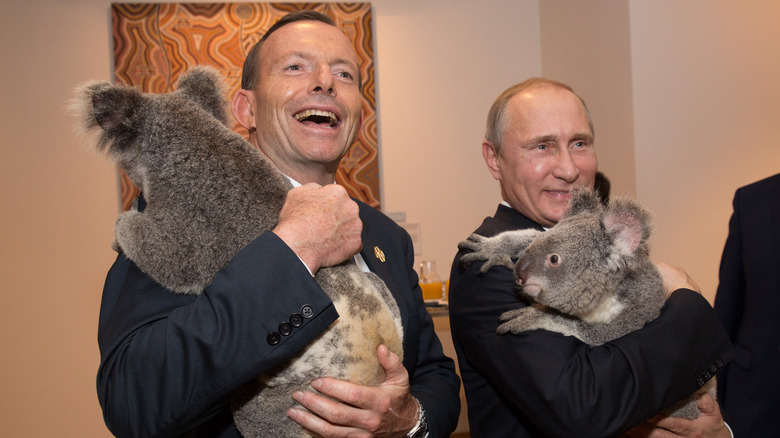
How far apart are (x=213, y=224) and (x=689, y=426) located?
1.39 meters

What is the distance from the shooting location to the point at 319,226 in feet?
3.69

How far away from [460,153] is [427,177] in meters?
0.39

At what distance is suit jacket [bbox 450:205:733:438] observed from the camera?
133 centimetres

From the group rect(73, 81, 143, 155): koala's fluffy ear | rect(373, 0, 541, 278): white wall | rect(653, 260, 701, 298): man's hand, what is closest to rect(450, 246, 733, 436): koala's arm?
rect(653, 260, 701, 298): man's hand

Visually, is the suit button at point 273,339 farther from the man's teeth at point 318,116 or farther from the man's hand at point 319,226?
the man's teeth at point 318,116

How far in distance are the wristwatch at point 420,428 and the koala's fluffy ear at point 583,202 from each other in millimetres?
649

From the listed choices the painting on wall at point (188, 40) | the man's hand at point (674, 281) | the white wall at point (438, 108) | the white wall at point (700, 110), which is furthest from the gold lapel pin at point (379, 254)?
the white wall at point (438, 108)

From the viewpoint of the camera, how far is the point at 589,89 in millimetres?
4574

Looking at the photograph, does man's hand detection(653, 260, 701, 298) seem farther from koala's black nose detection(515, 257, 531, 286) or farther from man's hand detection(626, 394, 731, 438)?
koala's black nose detection(515, 257, 531, 286)

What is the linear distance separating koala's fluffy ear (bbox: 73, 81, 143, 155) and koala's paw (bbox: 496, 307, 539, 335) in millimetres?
995

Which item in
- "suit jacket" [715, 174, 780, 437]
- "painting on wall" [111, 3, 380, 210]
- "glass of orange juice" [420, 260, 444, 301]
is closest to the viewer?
"suit jacket" [715, 174, 780, 437]

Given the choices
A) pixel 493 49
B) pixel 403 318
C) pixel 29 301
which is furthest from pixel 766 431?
pixel 29 301

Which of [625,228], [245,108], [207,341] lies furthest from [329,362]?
[245,108]

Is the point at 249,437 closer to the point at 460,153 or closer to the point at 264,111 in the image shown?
the point at 264,111
